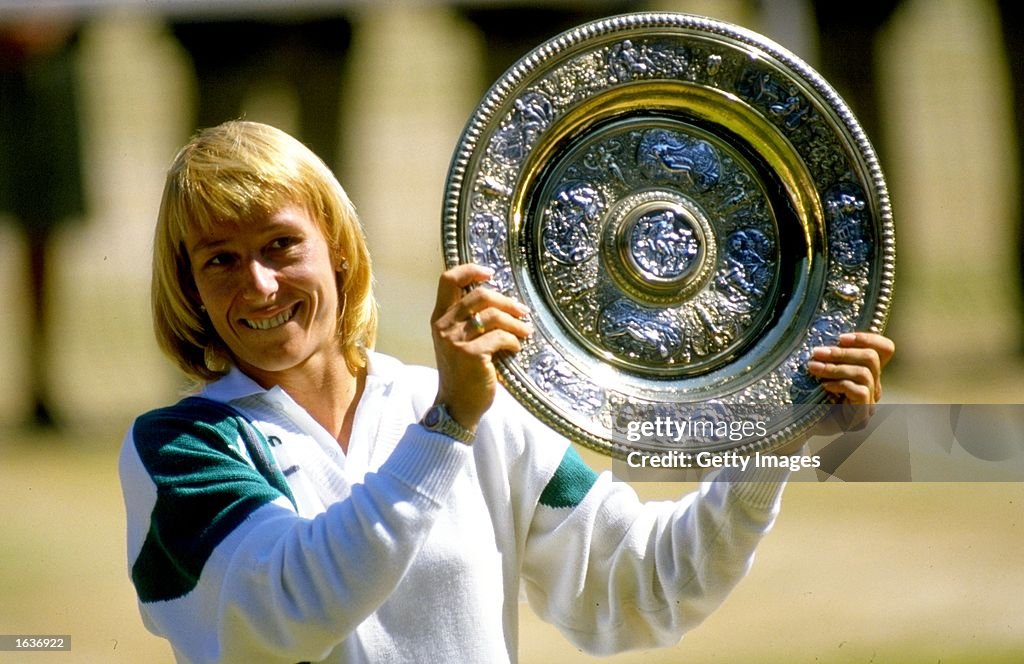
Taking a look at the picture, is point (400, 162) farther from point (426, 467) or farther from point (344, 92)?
point (426, 467)

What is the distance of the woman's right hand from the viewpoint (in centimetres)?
140

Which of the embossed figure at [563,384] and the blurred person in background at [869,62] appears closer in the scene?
the embossed figure at [563,384]

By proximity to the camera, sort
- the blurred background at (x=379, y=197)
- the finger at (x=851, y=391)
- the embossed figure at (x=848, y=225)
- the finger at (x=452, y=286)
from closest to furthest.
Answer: the finger at (x=452, y=286) → the finger at (x=851, y=391) → the embossed figure at (x=848, y=225) → the blurred background at (x=379, y=197)

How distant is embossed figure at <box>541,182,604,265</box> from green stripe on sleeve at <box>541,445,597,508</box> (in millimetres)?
274

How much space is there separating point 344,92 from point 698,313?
13.1 feet

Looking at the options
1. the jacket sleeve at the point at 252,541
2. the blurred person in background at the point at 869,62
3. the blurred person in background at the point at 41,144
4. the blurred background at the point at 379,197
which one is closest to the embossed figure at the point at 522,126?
the jacket sleeve at the point at 252,541

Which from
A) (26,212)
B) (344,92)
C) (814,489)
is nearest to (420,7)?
(344,92)

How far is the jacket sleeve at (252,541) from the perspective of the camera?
4.38ft

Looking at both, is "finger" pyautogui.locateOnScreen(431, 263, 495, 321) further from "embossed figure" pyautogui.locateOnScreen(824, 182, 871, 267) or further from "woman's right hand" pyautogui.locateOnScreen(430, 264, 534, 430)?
"embossed figure" pyautogui.locateOnScreen(824, 182, 871, 267)

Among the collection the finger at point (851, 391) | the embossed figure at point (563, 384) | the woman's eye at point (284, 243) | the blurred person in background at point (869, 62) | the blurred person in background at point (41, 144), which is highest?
the woman's eye at point (284, 243)

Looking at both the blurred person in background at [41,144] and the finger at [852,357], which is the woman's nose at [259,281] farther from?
the blurred person in background at [41,144]

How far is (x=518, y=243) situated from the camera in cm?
171

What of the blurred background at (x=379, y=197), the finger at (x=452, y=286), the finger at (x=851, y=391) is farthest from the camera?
the blurred background at (x=379, y=197)

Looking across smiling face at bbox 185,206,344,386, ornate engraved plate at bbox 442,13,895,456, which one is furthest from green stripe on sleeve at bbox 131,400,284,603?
ornate engraved plate at bbox 442,13,895,456
